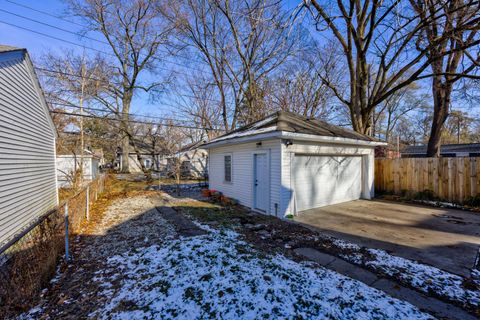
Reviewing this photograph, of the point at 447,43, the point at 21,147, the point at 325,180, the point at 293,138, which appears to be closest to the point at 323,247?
the point at 293,138

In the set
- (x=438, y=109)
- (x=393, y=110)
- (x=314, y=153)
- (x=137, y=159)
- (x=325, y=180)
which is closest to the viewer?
(x=314, y=153)

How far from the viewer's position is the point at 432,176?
28.4ft

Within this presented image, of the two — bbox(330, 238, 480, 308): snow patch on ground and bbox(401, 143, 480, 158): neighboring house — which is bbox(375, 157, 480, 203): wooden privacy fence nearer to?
bbox(330, 238, 480, 308): snow patch on ground

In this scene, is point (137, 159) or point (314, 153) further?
point (137, 159)

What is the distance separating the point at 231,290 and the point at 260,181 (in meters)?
4.61

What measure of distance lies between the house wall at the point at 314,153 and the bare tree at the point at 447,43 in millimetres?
4148

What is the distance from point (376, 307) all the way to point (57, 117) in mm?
19112

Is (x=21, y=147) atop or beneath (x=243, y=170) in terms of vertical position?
atop

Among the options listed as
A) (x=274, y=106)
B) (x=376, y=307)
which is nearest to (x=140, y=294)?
(x=376, y=307)

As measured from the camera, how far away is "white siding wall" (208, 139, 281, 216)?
6570mm

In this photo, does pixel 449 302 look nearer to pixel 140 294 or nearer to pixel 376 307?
pixel 376 307

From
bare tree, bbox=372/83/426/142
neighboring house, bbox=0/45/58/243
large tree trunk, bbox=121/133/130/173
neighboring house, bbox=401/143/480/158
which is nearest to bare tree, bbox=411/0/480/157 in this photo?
neighboring house, bbox=0/45/58/243

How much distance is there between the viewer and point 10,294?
2.64 m

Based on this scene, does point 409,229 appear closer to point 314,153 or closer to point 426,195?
point 314,153
